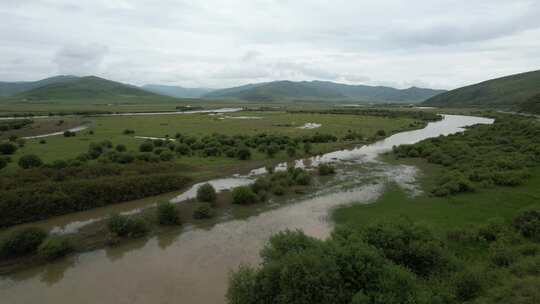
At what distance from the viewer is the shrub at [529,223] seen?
64.4 ft

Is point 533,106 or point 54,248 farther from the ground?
point 533,106

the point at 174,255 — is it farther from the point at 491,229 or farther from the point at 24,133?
the point at 24,133

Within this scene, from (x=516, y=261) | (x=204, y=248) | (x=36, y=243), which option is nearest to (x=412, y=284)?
(x=516, y=261)

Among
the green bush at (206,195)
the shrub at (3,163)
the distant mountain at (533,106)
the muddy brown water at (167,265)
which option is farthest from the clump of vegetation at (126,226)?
the distant mountain at (533,106)

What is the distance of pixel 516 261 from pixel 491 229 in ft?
15.0

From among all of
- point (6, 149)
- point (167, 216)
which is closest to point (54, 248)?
point (167, 216)

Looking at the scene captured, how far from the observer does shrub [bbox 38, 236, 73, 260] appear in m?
20.1

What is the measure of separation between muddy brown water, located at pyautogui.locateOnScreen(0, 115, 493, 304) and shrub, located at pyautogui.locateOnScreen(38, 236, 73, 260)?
2.05ft

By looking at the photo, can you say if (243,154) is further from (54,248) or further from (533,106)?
(533,106)

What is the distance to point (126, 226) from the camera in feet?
75.9

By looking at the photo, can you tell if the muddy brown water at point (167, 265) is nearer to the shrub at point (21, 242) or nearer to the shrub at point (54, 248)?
the shrub at point (54, 248)

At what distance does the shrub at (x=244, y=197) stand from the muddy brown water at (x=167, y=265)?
2.54 meters

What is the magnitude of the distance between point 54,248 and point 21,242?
2.30 meters

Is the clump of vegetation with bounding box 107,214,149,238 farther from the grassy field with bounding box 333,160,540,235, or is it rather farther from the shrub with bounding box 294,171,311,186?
the shrub with bounding box 294,171,311,186
